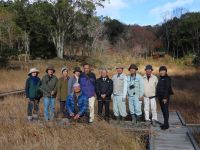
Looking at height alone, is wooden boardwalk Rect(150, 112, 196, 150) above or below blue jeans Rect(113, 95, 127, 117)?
below

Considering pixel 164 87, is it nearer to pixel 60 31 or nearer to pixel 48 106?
pixel 48 106

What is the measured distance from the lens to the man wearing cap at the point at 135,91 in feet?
37.1

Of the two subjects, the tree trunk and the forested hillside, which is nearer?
the forested hillside

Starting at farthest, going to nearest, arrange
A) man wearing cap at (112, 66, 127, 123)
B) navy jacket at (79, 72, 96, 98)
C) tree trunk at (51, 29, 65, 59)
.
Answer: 1. tree trunk at (51, 29, 65, 59)
2. man wearing cap at (112, 66, 127, 123)
3. navy jacket at (79, 72, 96, 98)

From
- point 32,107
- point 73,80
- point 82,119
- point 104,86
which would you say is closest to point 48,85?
point 73,80

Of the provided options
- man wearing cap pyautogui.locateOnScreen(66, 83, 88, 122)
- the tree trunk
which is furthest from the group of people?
the tree trunk

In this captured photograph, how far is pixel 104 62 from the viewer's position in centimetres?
4641

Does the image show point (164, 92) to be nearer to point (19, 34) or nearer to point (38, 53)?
point (19, 34)

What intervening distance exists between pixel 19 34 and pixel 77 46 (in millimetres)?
13208

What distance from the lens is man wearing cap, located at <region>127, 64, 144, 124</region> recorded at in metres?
11.3

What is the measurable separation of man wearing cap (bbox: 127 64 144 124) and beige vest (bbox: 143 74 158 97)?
102 millimetres

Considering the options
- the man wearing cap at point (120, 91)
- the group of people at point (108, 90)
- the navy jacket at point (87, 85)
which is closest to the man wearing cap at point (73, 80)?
the group of people at point (108, 90)

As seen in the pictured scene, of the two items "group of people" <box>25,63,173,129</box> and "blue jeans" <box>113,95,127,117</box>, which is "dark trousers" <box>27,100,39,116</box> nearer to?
"group of people" <box>25,63,173,129</box>

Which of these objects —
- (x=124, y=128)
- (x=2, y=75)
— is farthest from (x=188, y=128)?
(x=2, y=75)
